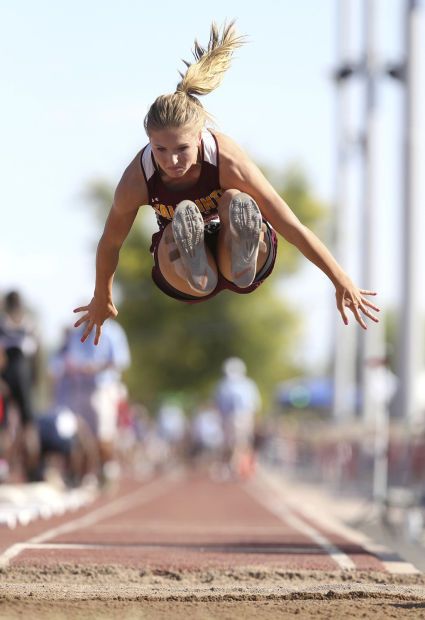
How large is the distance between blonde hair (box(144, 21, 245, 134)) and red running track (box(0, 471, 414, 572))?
260 centimetres

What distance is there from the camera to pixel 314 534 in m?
12.3

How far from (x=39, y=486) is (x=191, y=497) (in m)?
6.07

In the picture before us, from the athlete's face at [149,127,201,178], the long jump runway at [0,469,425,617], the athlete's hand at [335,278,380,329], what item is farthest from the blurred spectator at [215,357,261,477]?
the athlete's face at [149,127,201,178]

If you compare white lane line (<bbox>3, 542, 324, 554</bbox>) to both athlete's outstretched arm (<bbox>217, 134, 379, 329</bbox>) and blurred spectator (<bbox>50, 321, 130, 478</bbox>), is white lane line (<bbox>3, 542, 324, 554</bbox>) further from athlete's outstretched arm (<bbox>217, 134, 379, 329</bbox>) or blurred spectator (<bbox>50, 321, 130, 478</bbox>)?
blurred spectator (<bbox>50, 321, 130, 478</bbox>)

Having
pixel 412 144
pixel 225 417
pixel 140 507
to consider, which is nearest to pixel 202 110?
pixel 140 507

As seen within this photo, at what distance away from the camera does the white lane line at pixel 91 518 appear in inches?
354

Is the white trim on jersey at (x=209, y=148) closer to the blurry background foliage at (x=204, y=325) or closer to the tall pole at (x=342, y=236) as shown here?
the tall pole at (x=342, y=236)

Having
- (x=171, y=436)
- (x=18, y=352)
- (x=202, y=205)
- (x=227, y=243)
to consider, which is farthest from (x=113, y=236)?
(x=171, y=436)

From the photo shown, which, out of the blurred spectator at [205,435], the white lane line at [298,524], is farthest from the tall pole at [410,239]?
the blurred spectator at [205,435]

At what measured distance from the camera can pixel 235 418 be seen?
3017 centimetres

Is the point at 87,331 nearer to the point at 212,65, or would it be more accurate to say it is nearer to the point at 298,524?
the point at 212,65

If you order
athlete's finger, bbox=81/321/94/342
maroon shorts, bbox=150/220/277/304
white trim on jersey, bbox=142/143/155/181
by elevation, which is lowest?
athlete's finger, bbox=81/321/94/342

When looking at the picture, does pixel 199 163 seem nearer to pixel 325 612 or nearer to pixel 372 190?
pixel 325 612

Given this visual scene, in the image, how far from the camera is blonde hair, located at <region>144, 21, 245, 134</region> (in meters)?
8.03
